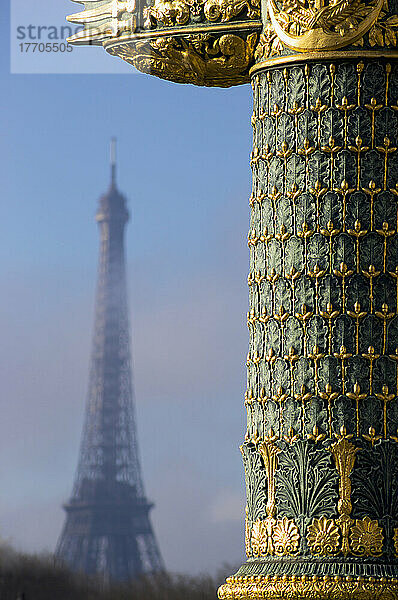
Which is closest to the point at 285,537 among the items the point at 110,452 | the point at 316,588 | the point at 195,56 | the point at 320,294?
the point at 316,588

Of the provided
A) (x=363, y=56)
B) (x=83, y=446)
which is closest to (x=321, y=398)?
(x=363, y=56)

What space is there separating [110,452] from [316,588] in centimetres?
3414

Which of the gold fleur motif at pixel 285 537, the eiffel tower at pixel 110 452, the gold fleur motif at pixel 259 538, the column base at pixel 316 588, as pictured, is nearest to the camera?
the column base at pixel 316 588

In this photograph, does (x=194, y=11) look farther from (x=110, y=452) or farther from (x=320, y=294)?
(x=110, y=452)

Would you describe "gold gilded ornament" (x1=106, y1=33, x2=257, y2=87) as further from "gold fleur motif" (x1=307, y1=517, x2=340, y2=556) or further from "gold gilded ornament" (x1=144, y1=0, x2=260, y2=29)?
"gold fleur motif" (x1=307, y1=517, x2=340, y2=556)

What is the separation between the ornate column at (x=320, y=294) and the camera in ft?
18.1

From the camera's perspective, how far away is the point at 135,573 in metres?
23.9

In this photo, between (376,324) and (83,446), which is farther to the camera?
(83,446)

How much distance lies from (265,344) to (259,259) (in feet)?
1.34

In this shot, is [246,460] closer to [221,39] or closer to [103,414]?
[221,39]

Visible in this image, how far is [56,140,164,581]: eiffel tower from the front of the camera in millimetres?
32750

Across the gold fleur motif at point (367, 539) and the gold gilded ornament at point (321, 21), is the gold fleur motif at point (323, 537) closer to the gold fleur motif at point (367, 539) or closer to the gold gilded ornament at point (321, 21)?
the gold fleur motif at point (367, 539)

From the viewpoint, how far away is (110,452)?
3922 centimetres

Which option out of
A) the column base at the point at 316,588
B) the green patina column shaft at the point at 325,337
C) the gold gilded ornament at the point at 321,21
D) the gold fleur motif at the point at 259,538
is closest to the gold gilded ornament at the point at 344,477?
the green patina column shaft at the point at 325,337
